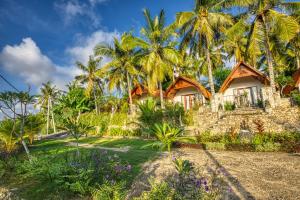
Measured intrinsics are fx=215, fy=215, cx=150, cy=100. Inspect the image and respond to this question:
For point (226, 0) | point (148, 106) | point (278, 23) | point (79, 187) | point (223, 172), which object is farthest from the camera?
point (226, 0)

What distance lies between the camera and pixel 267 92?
55.0 ft

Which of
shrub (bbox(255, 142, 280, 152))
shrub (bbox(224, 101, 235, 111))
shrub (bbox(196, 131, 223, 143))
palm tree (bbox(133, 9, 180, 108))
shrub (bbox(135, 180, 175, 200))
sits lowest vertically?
shrub (bbox(135, 180, 175, 200))

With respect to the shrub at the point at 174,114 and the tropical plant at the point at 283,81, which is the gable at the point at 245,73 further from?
the shrub at the point at 174,114

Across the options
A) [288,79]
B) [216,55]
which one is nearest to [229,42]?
[216,55]

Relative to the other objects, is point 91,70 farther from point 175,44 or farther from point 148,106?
point 148,106

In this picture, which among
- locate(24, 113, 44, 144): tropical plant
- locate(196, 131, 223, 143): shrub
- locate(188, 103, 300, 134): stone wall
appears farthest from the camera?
locate(24, 113, 44, 144): tropical plant

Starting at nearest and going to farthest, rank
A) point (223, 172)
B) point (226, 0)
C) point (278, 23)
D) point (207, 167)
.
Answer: point (223, 172) < point (207, 167) < point (278, 23) < point (226, 0)

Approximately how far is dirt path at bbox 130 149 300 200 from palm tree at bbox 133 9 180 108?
506 inches

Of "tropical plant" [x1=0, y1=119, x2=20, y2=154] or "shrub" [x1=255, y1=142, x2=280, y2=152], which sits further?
"tropical plant" [x1=0, y1=119, x2=20, y2=154]

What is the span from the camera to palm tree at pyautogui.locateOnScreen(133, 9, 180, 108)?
844 inches

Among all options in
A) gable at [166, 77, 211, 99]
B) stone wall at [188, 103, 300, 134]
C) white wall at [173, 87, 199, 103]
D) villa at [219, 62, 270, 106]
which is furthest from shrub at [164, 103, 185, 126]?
white wall at [173, 87, 199, 103]

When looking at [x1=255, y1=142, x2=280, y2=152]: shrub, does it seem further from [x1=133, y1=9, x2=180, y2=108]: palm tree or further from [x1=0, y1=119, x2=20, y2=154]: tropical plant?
[x1=0, y1=119, x2=20, y2=154]: tropical plant

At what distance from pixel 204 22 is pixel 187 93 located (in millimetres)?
9379

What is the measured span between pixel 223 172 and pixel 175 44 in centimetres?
1767
